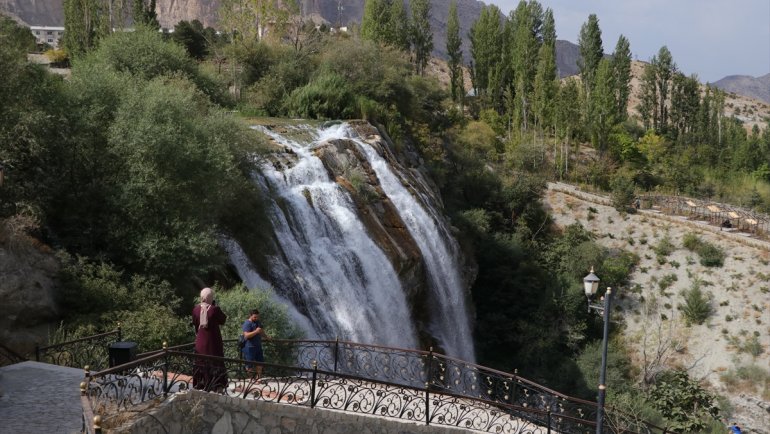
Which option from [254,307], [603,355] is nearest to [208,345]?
[254,307]

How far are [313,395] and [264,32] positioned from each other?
3138 centimetres

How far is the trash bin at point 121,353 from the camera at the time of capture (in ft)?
29.0

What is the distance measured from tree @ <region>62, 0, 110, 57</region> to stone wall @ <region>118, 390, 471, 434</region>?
31.8 m

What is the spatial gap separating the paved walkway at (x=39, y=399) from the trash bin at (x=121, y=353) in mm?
644

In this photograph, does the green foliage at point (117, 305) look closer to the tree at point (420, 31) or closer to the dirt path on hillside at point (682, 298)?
the dirt path on hillside at point (682, 298)

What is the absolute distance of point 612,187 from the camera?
43.7 m

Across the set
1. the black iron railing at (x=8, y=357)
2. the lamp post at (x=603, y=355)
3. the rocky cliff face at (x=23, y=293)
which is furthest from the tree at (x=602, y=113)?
the black iron railing at (x=8, y=357)

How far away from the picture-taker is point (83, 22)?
38031 mm

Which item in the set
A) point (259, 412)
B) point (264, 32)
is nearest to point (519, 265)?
point (264, 32)

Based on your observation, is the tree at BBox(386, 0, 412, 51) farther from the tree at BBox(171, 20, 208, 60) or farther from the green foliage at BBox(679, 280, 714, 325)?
the green foliage at BBox(679, 280, 714, 325)

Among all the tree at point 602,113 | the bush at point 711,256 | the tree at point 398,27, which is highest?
the tree at point 398,27

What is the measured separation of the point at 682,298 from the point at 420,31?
104 feet

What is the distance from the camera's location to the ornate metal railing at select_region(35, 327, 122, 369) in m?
10.7

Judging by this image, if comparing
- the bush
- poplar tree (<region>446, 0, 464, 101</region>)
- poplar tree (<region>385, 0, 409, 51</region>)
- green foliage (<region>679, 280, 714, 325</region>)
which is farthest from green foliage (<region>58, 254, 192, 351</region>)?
poplar tree (<region>446, 0, 464, 101</region>)
